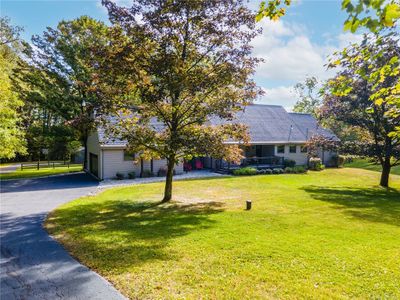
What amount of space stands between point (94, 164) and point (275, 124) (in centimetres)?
1997

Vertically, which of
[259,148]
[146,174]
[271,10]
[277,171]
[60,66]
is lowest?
[146,174]

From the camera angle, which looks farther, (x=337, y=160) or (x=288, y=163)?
(x=337, y=160)

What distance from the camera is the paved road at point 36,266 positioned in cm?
547

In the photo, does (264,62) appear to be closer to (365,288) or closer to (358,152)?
(365,288)

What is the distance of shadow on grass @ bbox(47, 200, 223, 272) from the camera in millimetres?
7205

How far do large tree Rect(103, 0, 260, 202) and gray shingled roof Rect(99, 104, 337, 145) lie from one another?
14289mm

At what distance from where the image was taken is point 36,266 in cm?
673

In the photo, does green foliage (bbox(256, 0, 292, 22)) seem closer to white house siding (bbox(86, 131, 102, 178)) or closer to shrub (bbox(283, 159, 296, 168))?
white house siding (bbox(86, 131, 102, 178))

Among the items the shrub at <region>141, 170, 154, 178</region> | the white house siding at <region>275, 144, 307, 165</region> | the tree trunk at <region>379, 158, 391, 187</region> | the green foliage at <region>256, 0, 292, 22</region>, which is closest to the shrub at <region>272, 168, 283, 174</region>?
the white house siding at <region>275, 144, 307, 165</region>

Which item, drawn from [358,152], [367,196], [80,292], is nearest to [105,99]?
[80,292]

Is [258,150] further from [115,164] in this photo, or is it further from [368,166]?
[115,164]

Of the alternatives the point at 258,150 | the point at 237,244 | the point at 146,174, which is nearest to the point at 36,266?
the point at 237,244

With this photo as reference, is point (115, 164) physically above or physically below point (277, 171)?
above

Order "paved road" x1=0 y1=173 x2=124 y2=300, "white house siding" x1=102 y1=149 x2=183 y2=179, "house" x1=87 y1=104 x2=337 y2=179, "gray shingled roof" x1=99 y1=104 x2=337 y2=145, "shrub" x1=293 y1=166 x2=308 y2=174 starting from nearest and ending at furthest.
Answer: "paved road" x1=0 y1=173 x2=124 y2=300 < "white house siding" x1=102 y1=149 x2=183 y2=179 < "house" x1=87 y1=104 x2=337 y2=179 < "shrub" x1=293 y1=166 x2=308 y2=174 < "gray shingled roof" x1=99 y1=104 x2=337 y2=145
